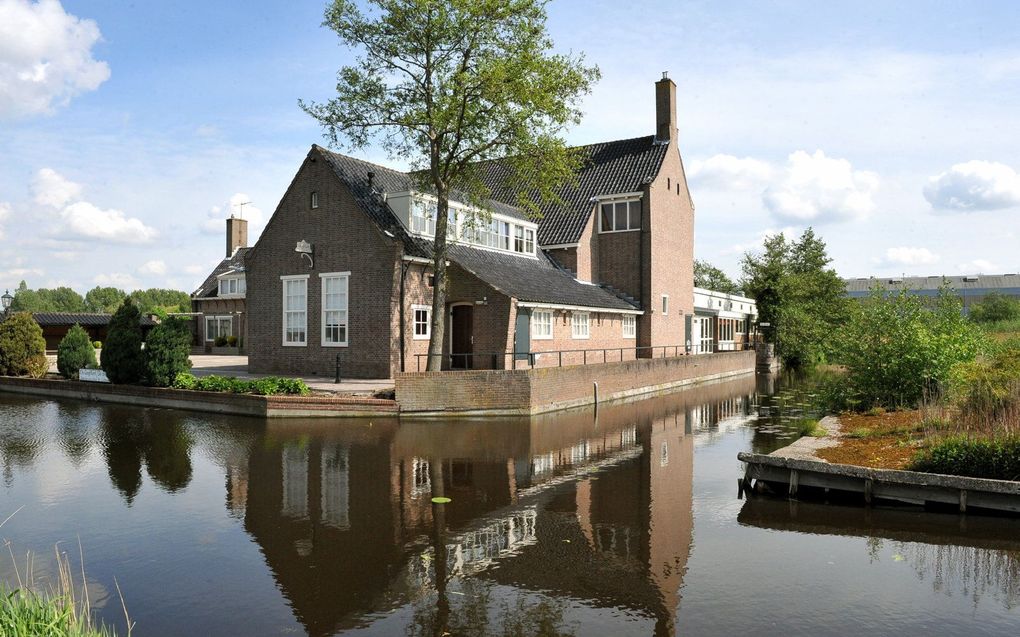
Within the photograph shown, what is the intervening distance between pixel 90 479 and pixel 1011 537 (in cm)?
1360

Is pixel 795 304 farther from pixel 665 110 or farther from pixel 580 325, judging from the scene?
pixel 580 325

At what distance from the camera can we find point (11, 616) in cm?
477

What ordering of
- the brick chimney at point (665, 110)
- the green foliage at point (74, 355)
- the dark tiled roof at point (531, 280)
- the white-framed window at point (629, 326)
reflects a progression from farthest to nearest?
the brick chimney at point (665, 110)
the white-framed window at point (629, 326)
the green foliage at point (74, 355)
the dark tiled roof at point (531, 280)

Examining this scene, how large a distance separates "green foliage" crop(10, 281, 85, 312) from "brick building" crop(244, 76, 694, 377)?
455ft

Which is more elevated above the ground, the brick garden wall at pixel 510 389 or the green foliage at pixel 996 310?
the green foliage at pixel 996 310

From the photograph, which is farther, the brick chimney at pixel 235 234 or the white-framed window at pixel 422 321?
the brick chimney at pixel 235 234

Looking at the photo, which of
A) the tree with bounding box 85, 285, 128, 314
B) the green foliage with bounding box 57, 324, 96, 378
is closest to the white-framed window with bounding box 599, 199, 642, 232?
the green foliage with bounding box 57, 324, 96, 378

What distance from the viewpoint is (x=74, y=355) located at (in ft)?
86.7

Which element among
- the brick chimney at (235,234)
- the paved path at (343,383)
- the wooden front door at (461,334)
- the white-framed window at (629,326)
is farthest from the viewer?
the brick chimney at (235,234)

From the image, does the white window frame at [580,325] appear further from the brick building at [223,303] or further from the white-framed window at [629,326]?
the brick building at [223,303]

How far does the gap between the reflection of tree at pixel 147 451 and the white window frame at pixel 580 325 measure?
14.8 m

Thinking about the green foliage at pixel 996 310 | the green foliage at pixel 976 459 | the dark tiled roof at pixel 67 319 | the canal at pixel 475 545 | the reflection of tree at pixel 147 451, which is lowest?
the canal at pixel 475 545

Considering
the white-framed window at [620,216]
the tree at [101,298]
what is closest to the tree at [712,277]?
the white-framed window at [620,216]

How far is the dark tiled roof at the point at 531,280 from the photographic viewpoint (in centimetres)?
2501
